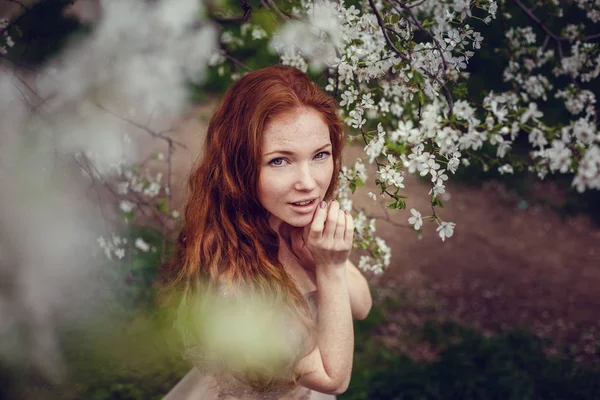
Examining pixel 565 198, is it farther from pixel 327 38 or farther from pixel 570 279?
pixel 327 38

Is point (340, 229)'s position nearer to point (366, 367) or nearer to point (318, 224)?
point (318, 224)

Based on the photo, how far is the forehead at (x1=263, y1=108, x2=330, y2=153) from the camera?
4.88 ft

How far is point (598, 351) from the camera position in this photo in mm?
3934

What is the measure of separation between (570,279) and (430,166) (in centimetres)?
432

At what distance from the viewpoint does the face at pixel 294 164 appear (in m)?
1.49

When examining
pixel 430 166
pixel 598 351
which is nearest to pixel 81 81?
pixel 430 166

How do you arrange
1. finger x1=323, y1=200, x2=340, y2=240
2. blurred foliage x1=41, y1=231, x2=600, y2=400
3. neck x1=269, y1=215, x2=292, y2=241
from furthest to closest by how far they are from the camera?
blurred foliage x1=41, y1=231, x2=600, y2=400
neck x1=269, y1=215, x2=292, y2=241
finger x1=323, y1=200, x2=340, y2=240

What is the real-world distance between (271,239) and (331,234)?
0.28 m

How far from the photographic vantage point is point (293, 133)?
1.49 m

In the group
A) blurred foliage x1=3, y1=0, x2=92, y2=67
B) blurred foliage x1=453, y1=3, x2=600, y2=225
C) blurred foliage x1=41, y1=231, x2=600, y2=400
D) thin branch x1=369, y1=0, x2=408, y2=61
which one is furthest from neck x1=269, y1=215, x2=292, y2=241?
blurred foliage x1=453, y1=3, x2=600, y2=225

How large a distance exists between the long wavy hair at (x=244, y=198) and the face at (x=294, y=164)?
0.03 meters

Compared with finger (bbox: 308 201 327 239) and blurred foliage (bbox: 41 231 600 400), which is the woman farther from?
blurred foliage (bbox: 41 231 600 400)

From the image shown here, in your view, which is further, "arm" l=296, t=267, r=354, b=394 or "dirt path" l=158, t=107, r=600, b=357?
"dirt path" l=158, t=107, r=600, b=357

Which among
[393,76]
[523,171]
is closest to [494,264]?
[523,171]
